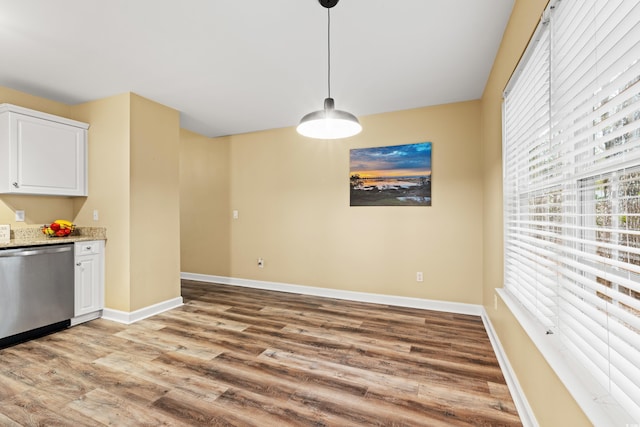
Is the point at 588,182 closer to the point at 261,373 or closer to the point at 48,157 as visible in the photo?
the point at 261,373

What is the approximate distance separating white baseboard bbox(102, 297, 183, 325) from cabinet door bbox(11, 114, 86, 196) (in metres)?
1.43

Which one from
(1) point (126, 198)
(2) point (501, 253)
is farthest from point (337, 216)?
(1) point (126, 198)

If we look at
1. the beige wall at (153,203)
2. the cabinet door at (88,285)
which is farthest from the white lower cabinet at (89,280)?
the beige wall at (153,203)

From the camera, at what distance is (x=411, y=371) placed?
2.24 m

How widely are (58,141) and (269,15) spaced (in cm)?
286

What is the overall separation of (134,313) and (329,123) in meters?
2.98

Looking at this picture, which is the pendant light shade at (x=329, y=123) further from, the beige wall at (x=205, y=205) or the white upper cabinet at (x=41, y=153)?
the beige wall at (x=205, y=205)

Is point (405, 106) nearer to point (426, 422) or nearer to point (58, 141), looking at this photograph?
point (426, 422)

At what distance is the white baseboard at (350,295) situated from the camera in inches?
138

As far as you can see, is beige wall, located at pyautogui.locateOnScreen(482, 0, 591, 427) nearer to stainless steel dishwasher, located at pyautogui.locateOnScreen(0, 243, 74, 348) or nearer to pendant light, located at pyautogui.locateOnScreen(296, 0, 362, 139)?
pendant light, located at pyautogui.locateOnScreen(296, 0, 362, 139)

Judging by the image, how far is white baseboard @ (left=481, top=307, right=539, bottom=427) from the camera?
162 centimetres

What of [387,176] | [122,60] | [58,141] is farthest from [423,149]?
[58,141]

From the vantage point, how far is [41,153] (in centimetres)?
311

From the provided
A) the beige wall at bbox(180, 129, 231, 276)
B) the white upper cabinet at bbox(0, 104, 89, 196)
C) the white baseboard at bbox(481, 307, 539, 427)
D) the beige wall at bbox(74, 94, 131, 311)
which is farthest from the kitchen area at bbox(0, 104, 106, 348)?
the white baseboard at bbox(481, 307, 539, 427)
